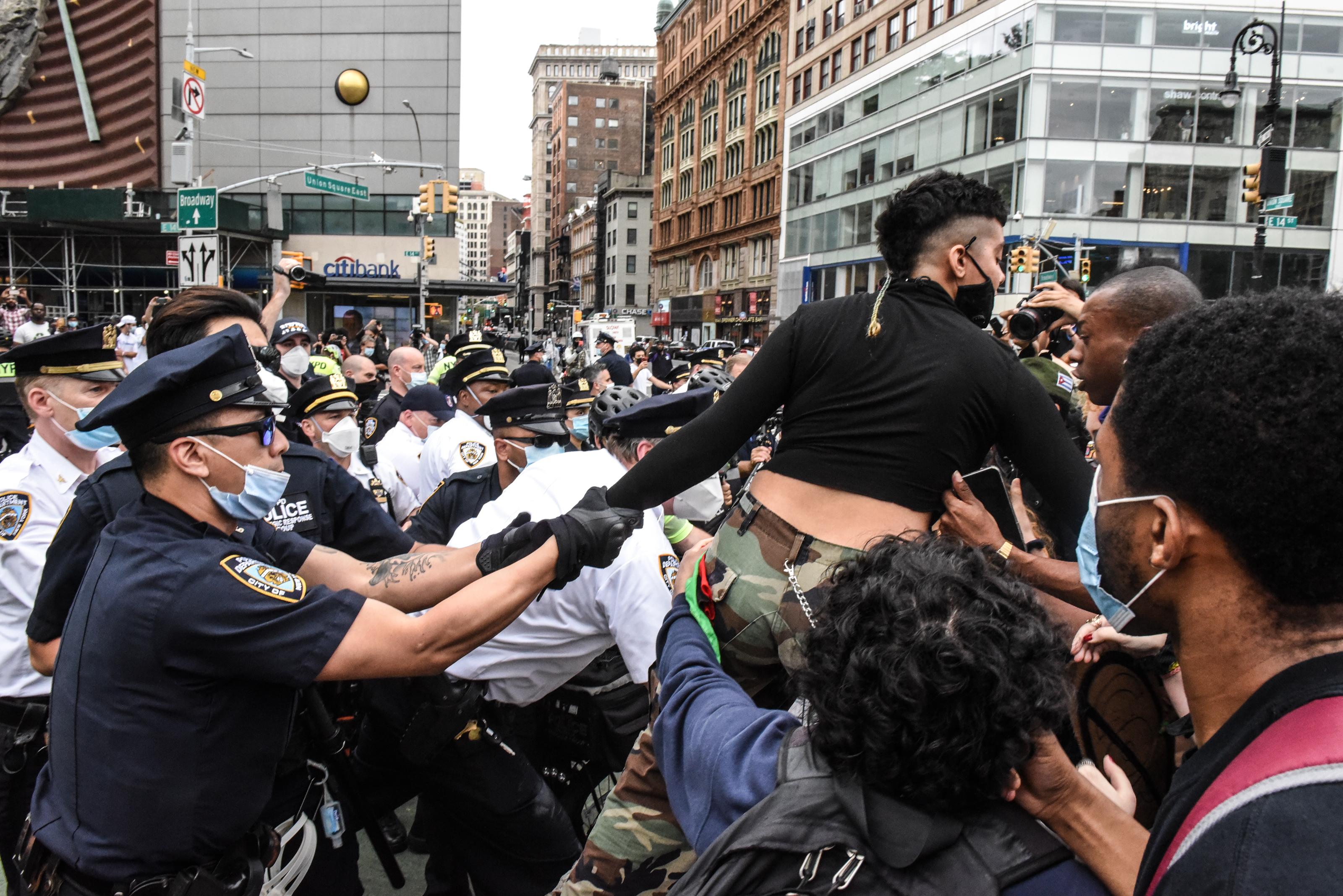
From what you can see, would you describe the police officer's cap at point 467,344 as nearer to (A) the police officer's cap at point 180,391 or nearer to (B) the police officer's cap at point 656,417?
(B) the police officer's cap at point 656,417

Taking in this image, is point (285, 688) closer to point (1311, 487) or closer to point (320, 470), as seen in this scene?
point (320, 470)

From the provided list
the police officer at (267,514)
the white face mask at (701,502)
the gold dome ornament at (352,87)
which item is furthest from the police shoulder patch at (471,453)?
the gold dome ornament at (352,87)

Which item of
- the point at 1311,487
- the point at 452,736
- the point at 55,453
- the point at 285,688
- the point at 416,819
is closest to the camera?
the point at 1311,487

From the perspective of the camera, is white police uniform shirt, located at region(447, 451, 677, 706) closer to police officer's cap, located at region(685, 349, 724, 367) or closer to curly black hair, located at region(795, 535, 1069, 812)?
curly black hair, located at region(795, 535, 1069, 812)

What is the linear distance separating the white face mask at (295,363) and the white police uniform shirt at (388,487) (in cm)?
194

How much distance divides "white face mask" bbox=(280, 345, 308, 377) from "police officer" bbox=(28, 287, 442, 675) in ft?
12.1

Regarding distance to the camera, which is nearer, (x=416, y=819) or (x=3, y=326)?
(x=416, y=819)

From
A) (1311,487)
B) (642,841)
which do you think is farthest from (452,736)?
(1311,487)

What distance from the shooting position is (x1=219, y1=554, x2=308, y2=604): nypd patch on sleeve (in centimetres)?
227

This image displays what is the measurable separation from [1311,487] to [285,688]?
2433 millimetres

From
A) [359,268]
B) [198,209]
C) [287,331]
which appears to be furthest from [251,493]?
[359,268]

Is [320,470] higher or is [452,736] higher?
[320,470]

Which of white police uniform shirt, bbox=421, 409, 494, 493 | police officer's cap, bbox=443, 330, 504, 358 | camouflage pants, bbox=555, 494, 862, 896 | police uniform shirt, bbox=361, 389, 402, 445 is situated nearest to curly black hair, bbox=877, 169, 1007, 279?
camouflage pants, bbox=555, 494, 862, 896

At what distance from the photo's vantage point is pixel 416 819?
4250 millimetres
